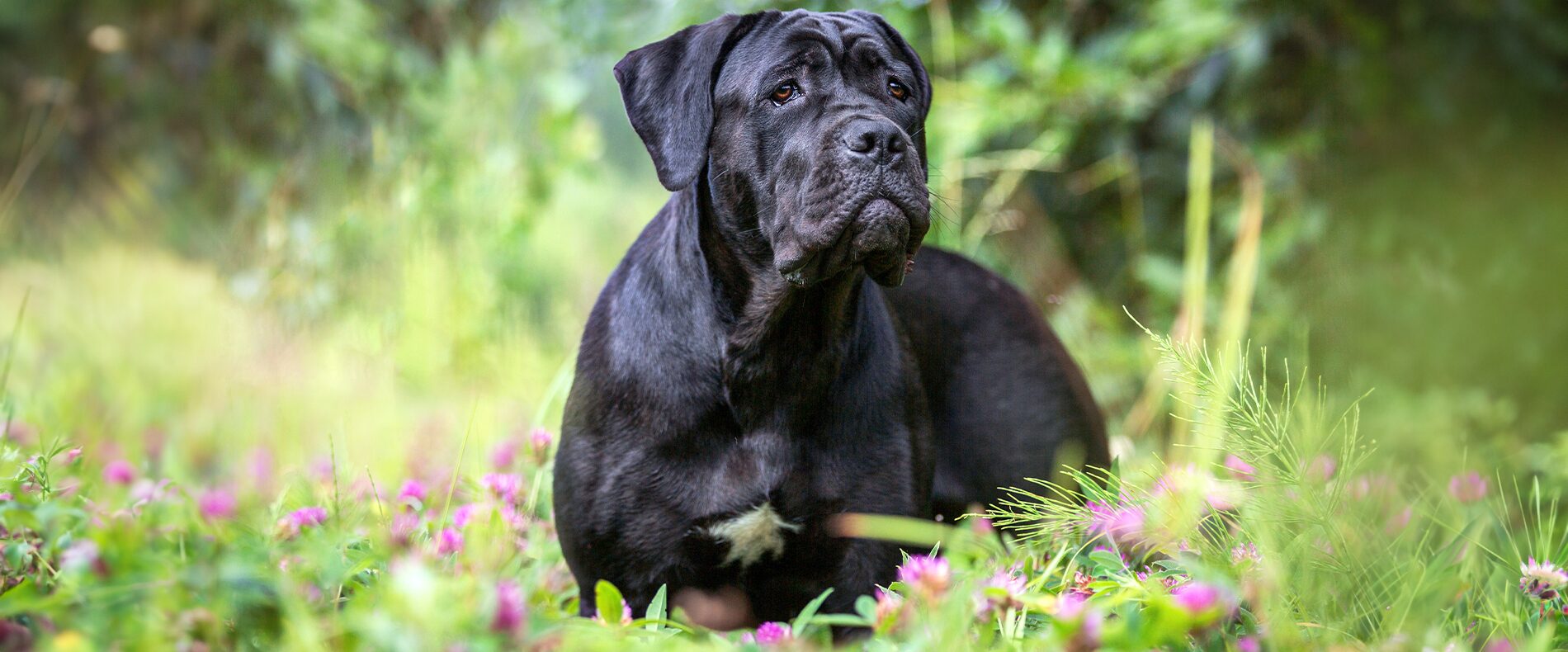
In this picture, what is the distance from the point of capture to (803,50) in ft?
8.70

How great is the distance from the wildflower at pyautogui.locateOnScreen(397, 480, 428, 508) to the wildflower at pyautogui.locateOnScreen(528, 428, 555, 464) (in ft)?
0.94

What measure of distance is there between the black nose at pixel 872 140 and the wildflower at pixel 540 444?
1177 millimetres

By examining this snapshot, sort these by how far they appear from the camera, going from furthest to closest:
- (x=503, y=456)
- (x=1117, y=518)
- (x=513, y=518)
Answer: (x=503, y=456), (x=513, y=518), (x=1117, y=518)

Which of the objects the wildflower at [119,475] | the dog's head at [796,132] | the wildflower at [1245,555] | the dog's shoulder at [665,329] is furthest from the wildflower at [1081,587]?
the wildflower at [119,475]

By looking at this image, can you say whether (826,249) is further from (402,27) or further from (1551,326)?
(402,27)

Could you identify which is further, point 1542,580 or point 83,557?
point 1542,580

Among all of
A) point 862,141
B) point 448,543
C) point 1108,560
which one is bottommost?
point 448,543

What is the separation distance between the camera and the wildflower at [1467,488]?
9.37 ft

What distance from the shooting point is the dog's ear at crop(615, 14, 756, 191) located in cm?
261

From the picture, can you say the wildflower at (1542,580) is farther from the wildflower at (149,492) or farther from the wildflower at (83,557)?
the wildflower at (149,492)

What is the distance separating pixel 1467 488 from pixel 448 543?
2.33m

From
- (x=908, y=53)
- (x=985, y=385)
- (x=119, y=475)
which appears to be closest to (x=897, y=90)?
(x=908, y=53)

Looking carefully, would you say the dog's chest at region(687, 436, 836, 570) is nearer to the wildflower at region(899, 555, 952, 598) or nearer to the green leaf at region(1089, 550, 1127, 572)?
the green leaf at region(1089, 550, 1127, 572)

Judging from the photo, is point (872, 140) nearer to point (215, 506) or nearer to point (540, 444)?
point (540, 444)
